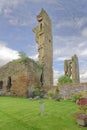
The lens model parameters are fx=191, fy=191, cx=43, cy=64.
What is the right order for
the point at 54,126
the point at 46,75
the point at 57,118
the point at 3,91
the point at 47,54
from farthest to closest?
the point at 47,54 → the point at 46,75 → the point at 3,91 → the point at 57,118 → the point at 54,126

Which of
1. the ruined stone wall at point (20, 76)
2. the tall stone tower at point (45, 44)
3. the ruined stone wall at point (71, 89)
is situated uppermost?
the tall stone tower at point (45, 44)

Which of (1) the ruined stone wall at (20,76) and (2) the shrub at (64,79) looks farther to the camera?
(2) the shrub at (64,79)

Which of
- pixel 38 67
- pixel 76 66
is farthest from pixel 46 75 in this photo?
pixel 76 66

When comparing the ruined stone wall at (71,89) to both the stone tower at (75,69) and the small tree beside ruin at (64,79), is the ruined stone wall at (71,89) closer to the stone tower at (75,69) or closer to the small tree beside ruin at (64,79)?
the small tree beside ruin at (64,79)

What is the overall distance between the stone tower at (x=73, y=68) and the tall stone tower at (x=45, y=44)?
18.7m

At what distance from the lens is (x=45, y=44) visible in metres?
37.8

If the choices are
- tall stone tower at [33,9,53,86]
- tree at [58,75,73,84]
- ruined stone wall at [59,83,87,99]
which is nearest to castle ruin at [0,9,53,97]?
tall stone tower at [33,9,53,86]

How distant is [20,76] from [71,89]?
27.6 ft

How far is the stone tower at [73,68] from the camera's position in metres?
56.4

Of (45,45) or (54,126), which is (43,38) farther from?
(54,126)

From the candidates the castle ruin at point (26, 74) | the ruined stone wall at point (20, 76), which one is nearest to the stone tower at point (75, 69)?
the castle ruin at point (26, 74)

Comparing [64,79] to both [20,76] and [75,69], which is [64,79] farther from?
[20,76]

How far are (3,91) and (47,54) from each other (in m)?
12.1

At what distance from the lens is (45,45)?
37.8 m
